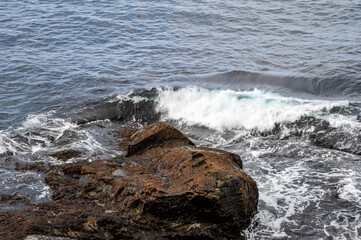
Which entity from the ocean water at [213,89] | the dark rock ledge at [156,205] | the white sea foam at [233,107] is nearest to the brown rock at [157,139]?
the dark rock ledge at [156,205]

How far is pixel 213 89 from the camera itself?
1184cm

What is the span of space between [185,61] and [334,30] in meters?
6.53

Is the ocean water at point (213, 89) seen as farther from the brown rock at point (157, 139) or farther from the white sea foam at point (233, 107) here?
the brown rock at point (157, 139)

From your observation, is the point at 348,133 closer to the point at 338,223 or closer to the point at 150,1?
the point at 338,223

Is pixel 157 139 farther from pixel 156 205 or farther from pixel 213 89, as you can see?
pixel 213 89

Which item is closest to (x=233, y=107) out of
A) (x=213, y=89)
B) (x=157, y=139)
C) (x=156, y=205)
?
(x=213, y=89)

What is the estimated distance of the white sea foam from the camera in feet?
32.6

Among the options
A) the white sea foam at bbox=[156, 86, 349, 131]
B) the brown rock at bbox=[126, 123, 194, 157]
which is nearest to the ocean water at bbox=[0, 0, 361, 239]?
the white sea foam at bbox=[156, 86, 349, 131]

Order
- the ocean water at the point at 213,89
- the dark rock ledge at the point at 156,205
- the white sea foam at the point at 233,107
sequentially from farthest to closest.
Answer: the white sea foam at the point at 233,107
the ocean water at the point at 213,89
the dark rock ledge at the point at 156,205

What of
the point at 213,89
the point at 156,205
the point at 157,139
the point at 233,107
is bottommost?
the point at 233,107

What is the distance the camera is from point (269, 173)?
7551 mm

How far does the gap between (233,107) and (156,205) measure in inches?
227

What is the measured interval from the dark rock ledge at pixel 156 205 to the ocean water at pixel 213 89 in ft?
1.94

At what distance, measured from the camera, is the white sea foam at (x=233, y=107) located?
992cm
